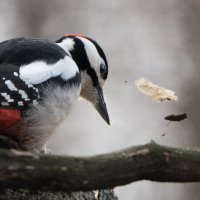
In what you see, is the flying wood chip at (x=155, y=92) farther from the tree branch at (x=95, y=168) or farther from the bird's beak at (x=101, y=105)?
the tree branch at (x=95, y=168)

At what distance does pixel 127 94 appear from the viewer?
16.6 ft

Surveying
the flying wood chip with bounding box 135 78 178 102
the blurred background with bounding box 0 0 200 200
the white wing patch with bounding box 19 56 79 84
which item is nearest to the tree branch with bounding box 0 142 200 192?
the white wing patch with bounding box 19 56 79 84

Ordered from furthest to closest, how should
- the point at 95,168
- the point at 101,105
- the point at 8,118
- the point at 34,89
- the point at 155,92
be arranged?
the point at 101,105, the point at 155,92, the point at 34,89, the point at 8,118, the point at 95,168

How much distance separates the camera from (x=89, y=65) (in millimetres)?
3043

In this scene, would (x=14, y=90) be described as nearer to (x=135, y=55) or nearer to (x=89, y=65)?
(x=89, y=65)

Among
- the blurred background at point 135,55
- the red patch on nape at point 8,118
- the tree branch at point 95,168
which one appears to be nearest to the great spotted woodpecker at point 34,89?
the red patch on nape at point 8,118

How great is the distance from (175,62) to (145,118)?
593 millimetres

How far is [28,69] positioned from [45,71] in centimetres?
10

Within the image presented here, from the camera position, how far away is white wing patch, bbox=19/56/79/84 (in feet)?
7.91

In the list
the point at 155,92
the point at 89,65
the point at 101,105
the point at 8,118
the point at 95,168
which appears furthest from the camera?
the point at 101,105

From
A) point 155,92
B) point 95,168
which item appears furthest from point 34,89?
point 95,168

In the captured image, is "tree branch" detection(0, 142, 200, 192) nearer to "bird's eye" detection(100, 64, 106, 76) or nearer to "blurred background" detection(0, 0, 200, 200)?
"bird's eye" detection(100, 64, 106, 76)

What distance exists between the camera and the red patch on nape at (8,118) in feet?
7.48

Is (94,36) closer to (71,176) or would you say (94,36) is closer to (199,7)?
(199,7)
